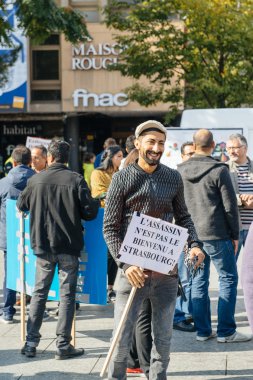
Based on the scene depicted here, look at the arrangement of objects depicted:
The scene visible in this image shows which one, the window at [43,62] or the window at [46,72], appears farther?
the window at [43,62]

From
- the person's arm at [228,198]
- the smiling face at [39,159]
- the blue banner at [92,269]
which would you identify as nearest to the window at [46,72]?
the smiling face at [39,159]

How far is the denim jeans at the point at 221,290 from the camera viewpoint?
6.86 m

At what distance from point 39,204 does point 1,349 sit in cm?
139

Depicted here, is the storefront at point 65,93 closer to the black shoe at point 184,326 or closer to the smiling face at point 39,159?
the smiling face at point 39,159

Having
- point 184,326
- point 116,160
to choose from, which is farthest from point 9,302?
point 116,160

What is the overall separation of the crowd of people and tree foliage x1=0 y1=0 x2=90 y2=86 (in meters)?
5.73

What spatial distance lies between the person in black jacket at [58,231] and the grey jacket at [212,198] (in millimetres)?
995

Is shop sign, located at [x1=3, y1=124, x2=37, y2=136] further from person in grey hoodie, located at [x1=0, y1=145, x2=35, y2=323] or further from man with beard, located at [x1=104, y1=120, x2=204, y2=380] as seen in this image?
man with beard, located at [x1=104, y1=120, x2=204, y2=380]

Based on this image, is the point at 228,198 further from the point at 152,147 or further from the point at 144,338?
the point at 152,147

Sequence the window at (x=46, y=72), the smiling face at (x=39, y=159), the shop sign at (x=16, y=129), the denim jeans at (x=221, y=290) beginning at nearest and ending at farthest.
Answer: the denim jeans at (x=221, y=290), the smiling face at (x=39, y=159), the window at (x=46, y=72), the shop sign at (x=16, y=129)

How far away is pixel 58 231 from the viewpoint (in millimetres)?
6297

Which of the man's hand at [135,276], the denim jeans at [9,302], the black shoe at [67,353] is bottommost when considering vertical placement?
the black shoe at [67,353]

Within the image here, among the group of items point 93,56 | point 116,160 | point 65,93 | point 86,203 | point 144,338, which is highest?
point 93,56

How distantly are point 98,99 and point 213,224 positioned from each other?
21.8 meters
